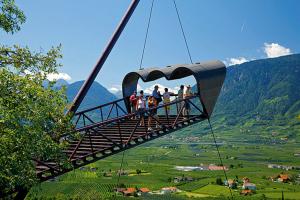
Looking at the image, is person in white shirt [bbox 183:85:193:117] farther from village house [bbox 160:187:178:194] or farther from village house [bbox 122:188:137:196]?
village house [bbox 160:187:178:194]

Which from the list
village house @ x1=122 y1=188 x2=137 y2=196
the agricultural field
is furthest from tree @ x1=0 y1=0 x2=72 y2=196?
village house @ x1=122 y1=188 x2=137 y2=196

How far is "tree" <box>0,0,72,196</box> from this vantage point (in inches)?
372

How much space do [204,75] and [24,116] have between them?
9.14m

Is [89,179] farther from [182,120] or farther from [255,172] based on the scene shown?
[182,120]

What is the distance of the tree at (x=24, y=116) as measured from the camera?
945 cm

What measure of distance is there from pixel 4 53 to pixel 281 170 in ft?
555

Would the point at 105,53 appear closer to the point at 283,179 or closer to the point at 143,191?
the point at 143,191

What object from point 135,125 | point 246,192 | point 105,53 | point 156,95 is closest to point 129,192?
point 246,192

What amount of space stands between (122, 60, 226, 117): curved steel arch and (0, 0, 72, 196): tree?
6883mm

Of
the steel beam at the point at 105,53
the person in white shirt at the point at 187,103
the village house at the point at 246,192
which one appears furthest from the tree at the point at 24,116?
the village house at the point at 246,192

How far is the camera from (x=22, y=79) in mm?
10352

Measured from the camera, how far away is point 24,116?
9820 millimetres

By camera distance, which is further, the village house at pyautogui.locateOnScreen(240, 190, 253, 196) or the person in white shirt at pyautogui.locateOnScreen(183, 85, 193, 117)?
the village house at pyautogui.locateOnScreen(240, 190, 253, 196)

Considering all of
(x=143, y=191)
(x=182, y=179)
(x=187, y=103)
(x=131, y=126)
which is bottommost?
(x=182, y=179)
